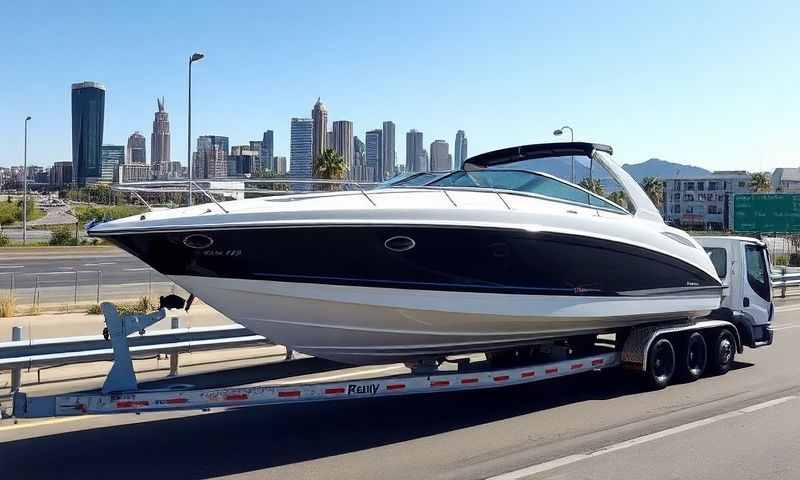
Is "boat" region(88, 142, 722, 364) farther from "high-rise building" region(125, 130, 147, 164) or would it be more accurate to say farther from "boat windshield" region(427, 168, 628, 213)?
"high-rise building" region(125, 130, 147, 164)

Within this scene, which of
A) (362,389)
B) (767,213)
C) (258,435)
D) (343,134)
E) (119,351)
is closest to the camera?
(119,351)

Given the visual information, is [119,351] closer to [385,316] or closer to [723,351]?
[385,316]

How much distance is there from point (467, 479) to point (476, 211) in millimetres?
2721

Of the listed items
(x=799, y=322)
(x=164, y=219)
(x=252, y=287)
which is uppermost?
(x=164, y=219)

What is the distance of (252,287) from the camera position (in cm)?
688

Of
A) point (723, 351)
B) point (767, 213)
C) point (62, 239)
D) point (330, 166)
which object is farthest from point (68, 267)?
point (767, 213)

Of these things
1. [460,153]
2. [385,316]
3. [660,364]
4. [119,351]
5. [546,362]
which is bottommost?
[660,364]

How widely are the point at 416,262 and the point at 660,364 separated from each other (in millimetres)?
4210

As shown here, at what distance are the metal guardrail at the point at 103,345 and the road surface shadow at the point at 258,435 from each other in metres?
1.29

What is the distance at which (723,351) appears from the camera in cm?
1065

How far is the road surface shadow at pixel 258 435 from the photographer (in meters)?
6.33

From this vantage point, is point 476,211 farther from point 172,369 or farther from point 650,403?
point 172,369

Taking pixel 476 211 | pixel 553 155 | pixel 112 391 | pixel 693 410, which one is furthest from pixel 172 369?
pixel 693 410

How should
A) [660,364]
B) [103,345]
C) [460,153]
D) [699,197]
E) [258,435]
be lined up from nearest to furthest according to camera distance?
[258,435]
[103,345]
[660,364]
[460,153]
[699,197]
